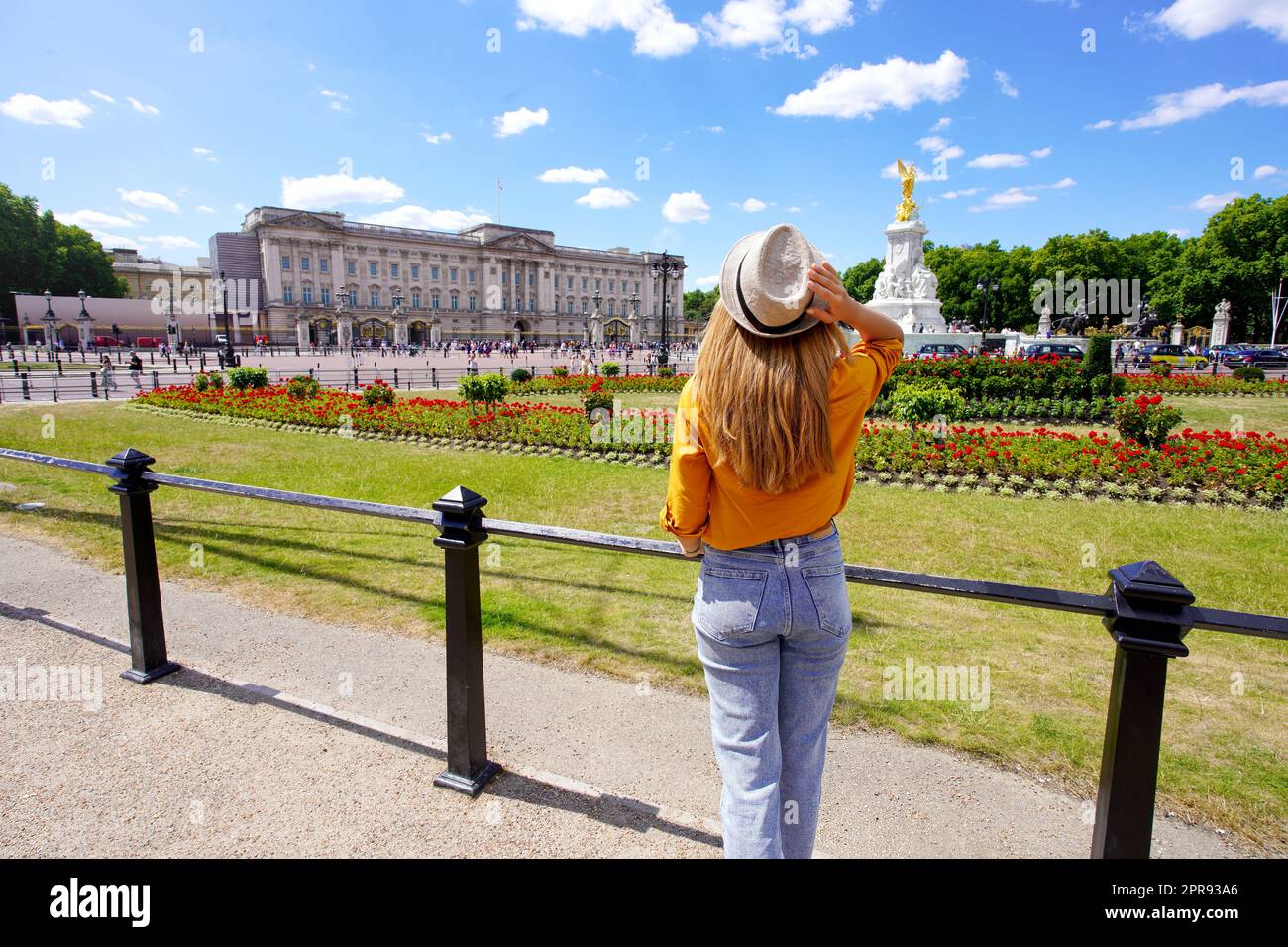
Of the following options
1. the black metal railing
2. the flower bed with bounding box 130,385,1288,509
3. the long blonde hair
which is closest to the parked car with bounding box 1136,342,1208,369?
the flower bed with bounding box 130,385,1288,509

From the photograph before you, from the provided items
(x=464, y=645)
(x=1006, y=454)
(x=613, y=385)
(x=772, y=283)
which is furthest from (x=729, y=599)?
(x=613, y=385)

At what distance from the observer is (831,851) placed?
252cm

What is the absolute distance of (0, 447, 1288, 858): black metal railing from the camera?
6.02 feet

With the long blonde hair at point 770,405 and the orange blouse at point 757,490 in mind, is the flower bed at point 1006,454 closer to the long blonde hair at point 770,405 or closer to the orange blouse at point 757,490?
the orange blouse at point 757,490

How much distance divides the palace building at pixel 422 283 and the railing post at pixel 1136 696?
226ft

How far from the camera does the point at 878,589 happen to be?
564cm

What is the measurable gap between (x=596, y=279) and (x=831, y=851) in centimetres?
11453

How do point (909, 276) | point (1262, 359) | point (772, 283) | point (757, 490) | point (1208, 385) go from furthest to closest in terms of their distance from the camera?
point (1262, 359) < point (909, 276) < point (1208, 385) < point (757, 490) < point (772, 283)

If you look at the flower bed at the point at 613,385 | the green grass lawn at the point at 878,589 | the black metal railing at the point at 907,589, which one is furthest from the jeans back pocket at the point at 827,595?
the flower bed at the point at 613,385

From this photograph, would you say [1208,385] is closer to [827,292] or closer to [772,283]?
[827,292]

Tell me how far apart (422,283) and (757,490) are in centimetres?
10223

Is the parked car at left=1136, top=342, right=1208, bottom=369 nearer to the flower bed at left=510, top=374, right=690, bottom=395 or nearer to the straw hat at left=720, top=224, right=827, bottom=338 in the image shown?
the flower bed at left=510, top=374, right=690, bottom=395

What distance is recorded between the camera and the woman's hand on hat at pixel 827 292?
1.62 meters
